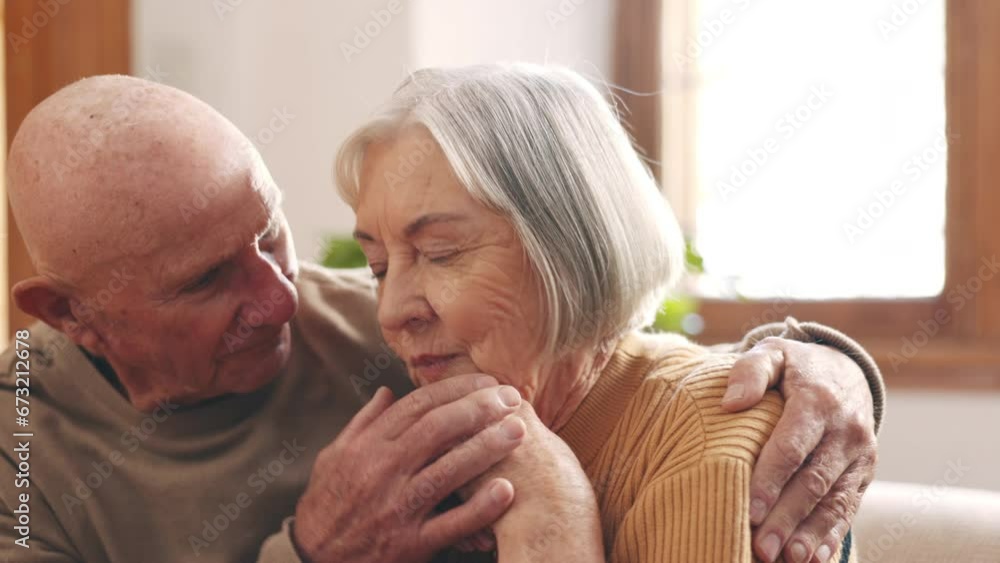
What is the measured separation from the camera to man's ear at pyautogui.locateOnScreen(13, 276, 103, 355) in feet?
4.90

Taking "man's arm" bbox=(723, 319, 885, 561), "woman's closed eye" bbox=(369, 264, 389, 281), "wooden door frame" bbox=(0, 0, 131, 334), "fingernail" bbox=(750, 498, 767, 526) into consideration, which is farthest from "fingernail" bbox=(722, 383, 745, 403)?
"wooden door frame" bbox=(0, 0, 131, 334)

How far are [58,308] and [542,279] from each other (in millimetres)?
779

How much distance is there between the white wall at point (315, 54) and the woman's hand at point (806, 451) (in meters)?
2.16

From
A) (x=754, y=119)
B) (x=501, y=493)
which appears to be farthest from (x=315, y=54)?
(x=501, y=493)

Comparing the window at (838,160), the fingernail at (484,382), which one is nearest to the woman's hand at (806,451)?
the fingernail at (484,382)

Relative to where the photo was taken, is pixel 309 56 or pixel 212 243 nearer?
pixel 212 243

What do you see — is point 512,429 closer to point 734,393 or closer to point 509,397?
point 509,397

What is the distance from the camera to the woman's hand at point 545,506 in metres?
1.12

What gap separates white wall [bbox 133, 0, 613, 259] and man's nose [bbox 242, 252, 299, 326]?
174cm

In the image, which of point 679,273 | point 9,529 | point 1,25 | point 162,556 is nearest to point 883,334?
point 679,273

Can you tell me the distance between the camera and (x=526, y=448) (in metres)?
1.22

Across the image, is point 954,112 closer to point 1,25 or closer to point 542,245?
point 542,245

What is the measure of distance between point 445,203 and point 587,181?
0.19 m

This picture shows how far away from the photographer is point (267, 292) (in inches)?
61.2
